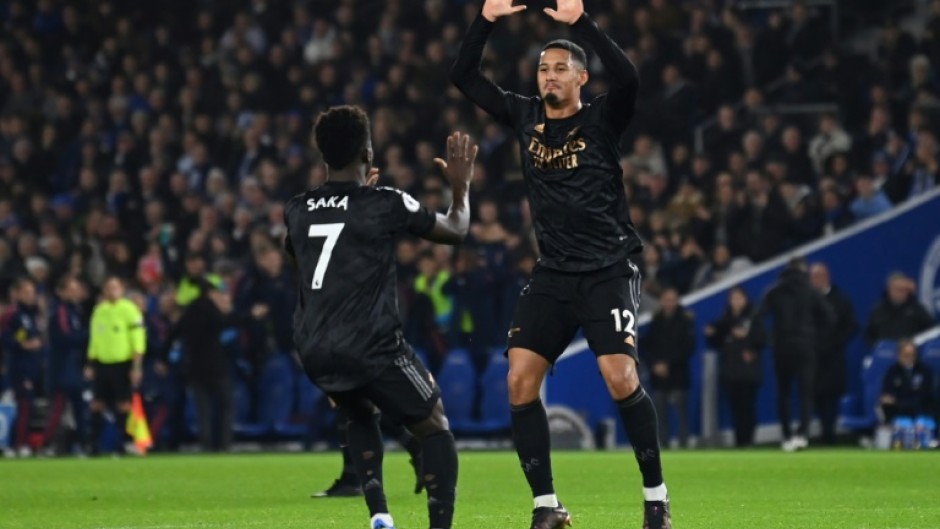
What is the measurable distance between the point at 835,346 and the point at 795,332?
2.00 feet

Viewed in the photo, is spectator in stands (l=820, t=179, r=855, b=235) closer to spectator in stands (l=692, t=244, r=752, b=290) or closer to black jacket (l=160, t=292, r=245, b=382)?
spectator in stands (l=692, t=244, r=752, b=290)

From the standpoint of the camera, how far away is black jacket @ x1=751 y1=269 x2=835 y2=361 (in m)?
20.5

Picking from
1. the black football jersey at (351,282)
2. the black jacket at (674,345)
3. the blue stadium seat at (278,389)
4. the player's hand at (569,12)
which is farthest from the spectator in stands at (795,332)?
the black football jersey at (351,282)

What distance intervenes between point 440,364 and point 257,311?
2.22m

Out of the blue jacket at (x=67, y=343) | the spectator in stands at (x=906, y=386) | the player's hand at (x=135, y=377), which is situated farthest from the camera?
the blue jacket at (x=67, y=343)

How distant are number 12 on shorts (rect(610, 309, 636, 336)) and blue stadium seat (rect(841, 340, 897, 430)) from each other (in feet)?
41.6

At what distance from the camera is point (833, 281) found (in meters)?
21.7

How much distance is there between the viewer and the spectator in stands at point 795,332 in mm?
20484

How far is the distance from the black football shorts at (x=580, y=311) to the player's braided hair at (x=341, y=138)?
4.57ft

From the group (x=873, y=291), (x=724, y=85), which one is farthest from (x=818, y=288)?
(x=724, y=85)

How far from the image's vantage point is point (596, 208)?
8805mm

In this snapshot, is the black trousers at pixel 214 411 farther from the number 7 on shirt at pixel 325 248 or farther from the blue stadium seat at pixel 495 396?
the number 7 on shirt at pixel 325 248

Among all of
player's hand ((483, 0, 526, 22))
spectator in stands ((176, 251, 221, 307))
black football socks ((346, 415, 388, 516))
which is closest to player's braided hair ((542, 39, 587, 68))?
player's hand ((483, 0, 526, 22))

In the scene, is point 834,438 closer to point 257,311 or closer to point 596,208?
point 257,311
